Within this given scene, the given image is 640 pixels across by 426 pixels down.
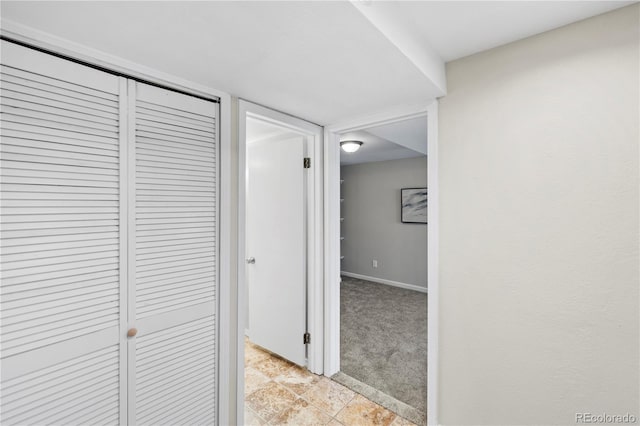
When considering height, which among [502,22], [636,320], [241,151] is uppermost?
[502,22]

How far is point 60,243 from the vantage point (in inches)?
46.4

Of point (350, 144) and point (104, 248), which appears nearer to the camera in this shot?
point (104, 248)

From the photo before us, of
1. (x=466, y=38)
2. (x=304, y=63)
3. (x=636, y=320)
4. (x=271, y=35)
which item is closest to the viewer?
(x=271, y=35)

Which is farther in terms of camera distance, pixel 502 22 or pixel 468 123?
pixel 468 123

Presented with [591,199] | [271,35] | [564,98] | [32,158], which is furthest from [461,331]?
[32,158]

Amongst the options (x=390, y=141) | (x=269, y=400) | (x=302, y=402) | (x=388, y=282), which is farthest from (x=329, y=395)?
(x=388, y=282)

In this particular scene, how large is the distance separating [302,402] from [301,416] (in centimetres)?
14

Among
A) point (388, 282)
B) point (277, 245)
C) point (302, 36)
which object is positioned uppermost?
point (302, 36)

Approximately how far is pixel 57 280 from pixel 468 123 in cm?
209

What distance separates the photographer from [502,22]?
138cm

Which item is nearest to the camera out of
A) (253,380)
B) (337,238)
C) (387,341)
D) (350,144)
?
(253,380)

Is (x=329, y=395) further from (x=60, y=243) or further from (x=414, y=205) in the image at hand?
(x=414, y=205)

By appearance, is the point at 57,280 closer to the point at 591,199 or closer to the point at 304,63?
the point at 304,63

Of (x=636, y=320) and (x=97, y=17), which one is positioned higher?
(x=97, y=17)
